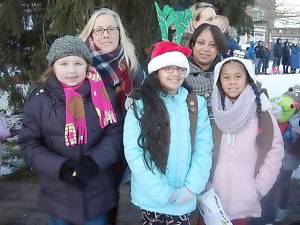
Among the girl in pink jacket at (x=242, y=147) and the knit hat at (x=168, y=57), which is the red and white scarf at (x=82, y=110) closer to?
the knit hat at (x=168, y=57)

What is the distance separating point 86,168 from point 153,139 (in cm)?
42

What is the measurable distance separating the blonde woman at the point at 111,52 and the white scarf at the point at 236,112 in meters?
0.64

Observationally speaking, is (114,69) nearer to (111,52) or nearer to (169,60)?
(111,52)

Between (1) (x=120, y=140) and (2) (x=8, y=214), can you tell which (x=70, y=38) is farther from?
(2) (x=8, y=214)

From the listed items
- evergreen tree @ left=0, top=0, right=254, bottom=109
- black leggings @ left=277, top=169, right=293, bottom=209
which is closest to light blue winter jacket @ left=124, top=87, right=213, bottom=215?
black leggings @ left=277, top=169, right=293, bottom=209

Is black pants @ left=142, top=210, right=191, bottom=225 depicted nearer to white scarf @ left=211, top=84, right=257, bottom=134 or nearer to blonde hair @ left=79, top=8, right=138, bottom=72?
white scarf @ left=211, top=84, right=257, bottom=134

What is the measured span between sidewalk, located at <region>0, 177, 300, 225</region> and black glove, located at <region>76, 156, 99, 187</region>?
191 centimetres

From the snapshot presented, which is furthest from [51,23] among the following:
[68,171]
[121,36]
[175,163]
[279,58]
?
[279,58]

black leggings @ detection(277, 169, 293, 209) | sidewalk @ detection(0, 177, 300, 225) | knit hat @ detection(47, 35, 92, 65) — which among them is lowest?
sidewalk @ detection(0, 177, 300, 225)

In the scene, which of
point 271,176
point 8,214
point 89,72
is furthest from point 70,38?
point 8,214

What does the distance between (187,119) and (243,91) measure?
17.4 inches

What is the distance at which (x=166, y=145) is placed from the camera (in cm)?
274

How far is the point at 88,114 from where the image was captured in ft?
9.31

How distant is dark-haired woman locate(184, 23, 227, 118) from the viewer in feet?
10.3
